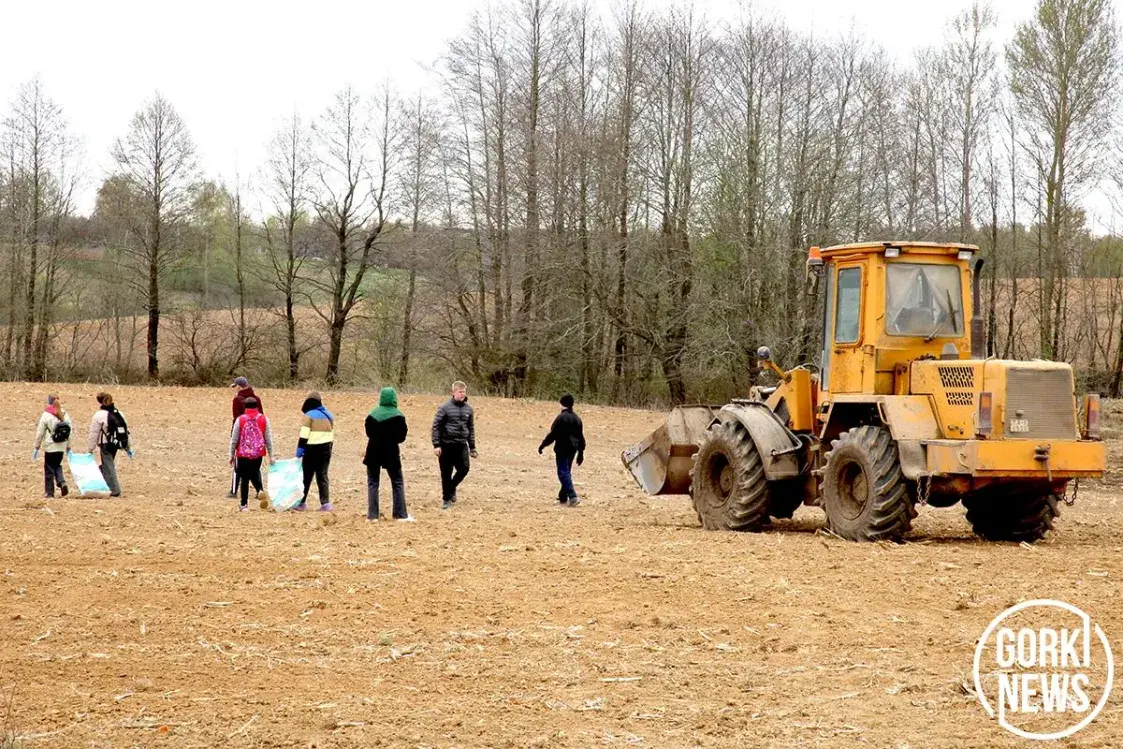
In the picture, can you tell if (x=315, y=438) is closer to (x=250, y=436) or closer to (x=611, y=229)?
(x=250, y=436)

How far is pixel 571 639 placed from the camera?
8.80 meters

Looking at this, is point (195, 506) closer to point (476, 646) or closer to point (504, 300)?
point (476, 646)

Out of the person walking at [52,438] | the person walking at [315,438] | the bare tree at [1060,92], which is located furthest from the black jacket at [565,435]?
the bare tree at [1060,92]

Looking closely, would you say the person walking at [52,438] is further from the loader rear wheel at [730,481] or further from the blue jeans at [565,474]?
the loader rear wheel at [730,481]

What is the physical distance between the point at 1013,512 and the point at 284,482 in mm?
9368

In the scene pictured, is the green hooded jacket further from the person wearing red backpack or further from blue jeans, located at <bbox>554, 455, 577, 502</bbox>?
blue jeans, located at <bbox>554, 455, 577, 502</bbox>

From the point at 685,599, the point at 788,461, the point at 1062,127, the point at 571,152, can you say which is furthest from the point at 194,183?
the point at 685,599

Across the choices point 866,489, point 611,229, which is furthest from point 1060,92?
point 866,489

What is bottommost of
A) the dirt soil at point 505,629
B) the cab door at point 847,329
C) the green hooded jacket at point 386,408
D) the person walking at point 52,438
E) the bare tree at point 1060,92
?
the dirt soil at point 505,629

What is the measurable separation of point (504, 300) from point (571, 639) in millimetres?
33345

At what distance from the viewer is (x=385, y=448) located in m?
16.3

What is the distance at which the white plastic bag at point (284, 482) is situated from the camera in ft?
59.1

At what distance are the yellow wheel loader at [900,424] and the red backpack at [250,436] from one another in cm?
606

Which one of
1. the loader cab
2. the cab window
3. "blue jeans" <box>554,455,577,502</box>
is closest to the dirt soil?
the loader cab
